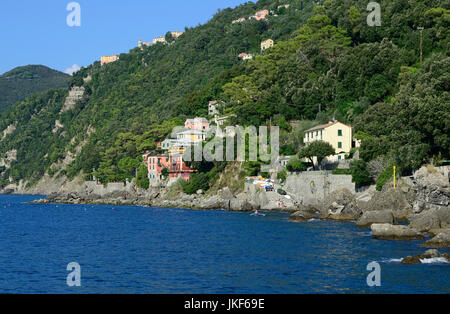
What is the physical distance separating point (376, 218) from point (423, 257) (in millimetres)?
15179

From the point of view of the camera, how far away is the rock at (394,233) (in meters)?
38.1

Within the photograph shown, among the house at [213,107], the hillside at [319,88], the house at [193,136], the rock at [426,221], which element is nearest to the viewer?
the rock at [426,221]

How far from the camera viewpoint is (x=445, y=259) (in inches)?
1182

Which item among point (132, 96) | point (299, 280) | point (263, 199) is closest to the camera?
point (299, 280)

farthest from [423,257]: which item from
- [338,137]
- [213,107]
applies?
[213,107]

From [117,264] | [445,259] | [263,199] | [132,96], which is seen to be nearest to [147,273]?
[117,264]

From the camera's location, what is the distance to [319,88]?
84.5m

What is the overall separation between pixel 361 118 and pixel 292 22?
100916 millimetres

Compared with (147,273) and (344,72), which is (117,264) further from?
(344,72)

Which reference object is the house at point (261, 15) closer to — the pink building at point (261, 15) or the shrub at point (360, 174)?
the pink building at point (261, 15)

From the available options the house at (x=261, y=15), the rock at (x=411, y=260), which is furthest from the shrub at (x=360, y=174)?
the house at (x=261, y=15)

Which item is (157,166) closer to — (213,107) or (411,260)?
(213,107)

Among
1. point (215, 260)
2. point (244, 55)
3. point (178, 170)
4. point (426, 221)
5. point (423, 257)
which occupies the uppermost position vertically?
point (244, 55)
